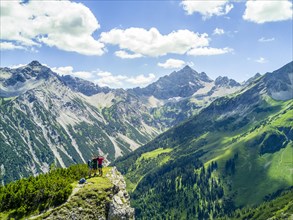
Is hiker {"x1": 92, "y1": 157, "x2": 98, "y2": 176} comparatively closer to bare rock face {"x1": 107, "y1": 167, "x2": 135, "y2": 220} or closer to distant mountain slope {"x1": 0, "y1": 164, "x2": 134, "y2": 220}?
bare rock face {"x1": 107, "y1": 167, "x2": 135, "y2": 220}

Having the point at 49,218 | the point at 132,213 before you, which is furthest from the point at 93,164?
the point at 49,218

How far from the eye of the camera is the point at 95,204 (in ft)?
193

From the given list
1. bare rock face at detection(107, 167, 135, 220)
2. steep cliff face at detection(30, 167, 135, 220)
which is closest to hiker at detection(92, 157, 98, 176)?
bare rock face at detection(107, 167, 135, 220)

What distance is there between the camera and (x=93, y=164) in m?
69.6

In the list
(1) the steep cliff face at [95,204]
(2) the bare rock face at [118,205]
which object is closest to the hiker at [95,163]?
(2) the bare rock face at [118,205]

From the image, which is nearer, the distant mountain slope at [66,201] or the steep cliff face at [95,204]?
the steep cliff face at [95,204]

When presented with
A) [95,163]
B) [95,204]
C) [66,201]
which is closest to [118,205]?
[95,204]

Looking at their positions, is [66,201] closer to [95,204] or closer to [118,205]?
[95,204]

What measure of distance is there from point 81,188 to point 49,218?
8.00 metres

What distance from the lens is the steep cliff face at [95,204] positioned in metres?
56.4

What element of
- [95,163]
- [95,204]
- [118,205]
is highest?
[95,163]

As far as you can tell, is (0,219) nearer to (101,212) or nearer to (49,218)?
(49,218)

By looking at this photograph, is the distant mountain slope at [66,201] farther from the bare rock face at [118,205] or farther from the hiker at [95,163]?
the hiker at [95,163]

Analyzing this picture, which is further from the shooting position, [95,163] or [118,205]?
[95,163]
